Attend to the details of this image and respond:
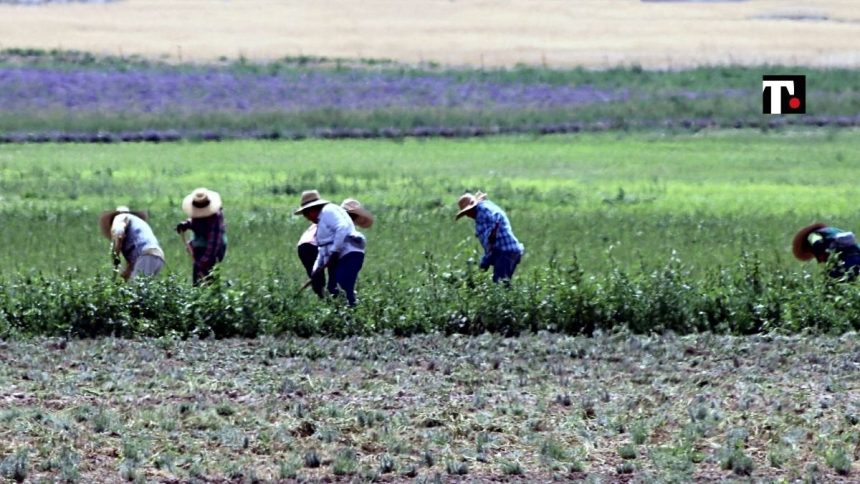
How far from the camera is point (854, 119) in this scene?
1676 inches

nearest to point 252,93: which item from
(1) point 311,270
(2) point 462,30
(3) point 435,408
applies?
(2) point 462,30

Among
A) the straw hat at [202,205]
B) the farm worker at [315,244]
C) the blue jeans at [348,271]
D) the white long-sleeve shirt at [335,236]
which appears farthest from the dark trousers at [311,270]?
the straw hat at [202,205]

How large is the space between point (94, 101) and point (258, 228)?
22210 millimetres

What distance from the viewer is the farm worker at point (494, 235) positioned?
15.1 meters

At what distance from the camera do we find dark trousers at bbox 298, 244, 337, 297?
14852mm

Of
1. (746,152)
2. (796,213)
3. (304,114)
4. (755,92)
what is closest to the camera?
(796,213)

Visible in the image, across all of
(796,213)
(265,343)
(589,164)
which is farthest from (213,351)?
(589,164)

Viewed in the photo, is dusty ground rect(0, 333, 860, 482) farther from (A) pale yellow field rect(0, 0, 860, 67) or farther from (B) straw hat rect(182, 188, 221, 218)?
(A) pale yellow field rect(0, 0, 860, 67)

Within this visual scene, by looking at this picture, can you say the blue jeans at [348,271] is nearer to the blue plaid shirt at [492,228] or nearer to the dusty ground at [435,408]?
the dusty ground at [435,408]

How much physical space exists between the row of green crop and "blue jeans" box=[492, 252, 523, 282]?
43 centimetres

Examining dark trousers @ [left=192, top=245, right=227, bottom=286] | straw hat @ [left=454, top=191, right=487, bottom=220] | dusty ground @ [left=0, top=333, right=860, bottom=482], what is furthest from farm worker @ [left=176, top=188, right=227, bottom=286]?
straw hat @ [left=454, top=191, right=487, bottom=220]

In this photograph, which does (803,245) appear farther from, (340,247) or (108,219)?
(108,219)

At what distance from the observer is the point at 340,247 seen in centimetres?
1444

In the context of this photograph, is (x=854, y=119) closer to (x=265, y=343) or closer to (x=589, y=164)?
(x=589, y=164)
